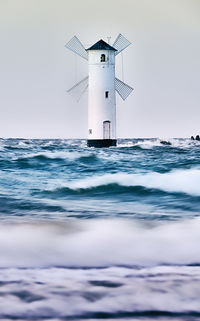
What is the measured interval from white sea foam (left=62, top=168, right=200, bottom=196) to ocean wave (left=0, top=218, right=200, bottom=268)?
10.5 feet

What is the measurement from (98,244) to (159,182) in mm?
5325

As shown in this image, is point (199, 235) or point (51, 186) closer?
point (199, 235)

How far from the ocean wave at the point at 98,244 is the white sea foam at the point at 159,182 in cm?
321

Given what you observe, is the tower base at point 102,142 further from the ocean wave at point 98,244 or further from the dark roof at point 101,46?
the ocean wave at point 98,244

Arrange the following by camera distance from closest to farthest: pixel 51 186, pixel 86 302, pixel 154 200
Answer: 1. pixel 86 302
2. pixel 154 200
3. pixel 51 186

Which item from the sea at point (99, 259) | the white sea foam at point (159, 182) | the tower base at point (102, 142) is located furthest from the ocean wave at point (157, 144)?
the sea at point (99, 259)

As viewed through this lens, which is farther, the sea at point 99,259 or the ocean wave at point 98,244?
the ocean wave at point 98,244

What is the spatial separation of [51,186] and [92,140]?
82.8 feet

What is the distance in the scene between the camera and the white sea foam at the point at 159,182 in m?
8.00

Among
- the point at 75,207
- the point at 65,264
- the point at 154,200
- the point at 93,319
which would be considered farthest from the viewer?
the point at 154,200

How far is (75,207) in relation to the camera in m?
5.91

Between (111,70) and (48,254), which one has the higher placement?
(111,70)

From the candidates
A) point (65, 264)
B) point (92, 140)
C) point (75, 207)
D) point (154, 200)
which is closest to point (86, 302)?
point (65, 264)

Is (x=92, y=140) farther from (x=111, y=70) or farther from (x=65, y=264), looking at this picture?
(x=65, y=264)
